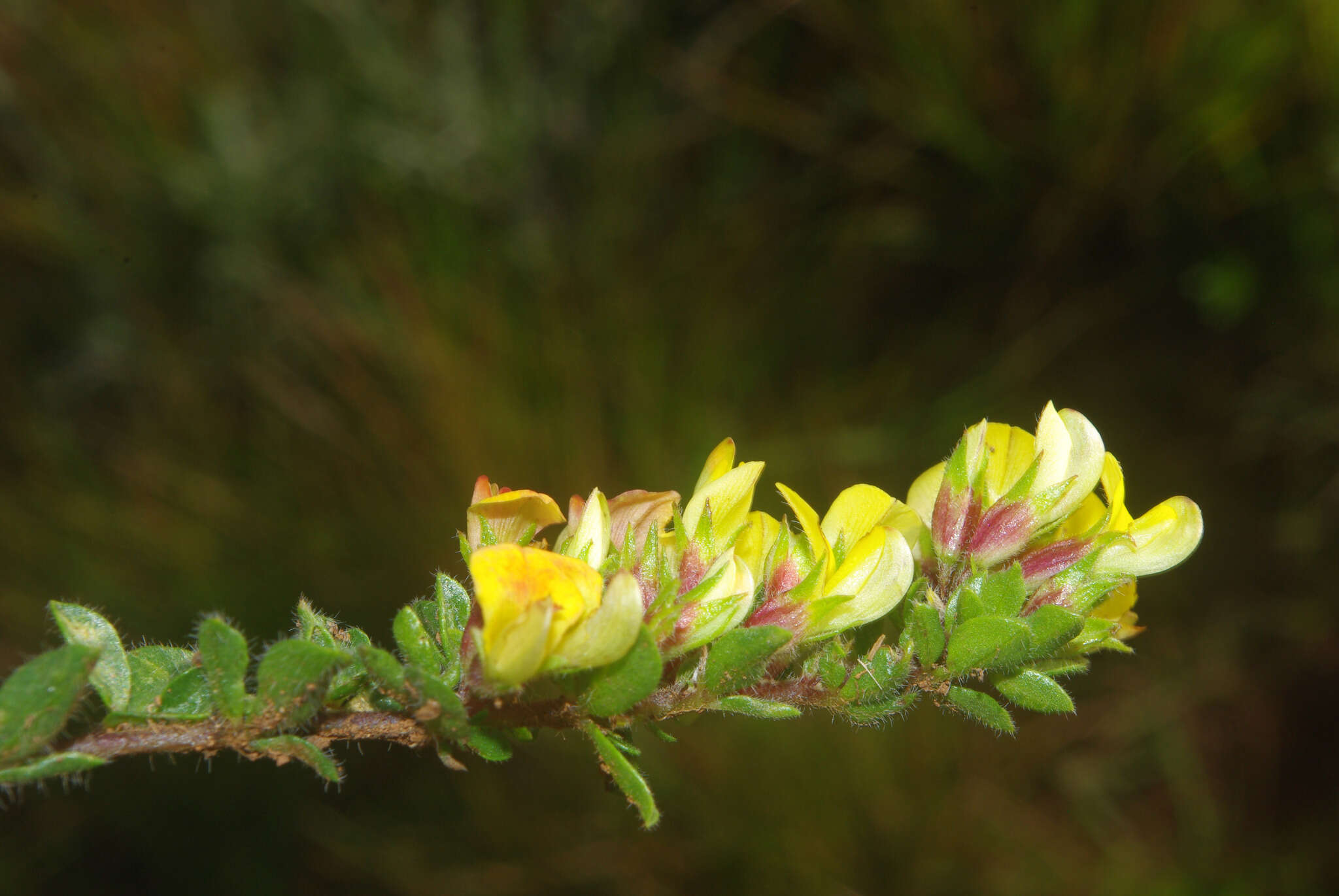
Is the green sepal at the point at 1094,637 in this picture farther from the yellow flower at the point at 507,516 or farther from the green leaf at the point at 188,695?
the green leaf at the point at 188,695

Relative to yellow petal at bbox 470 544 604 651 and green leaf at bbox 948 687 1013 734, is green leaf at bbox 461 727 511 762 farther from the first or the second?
green leaf at bbox 948 687 1013 734

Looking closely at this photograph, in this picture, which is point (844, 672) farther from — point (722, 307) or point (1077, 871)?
point (1077, 871)


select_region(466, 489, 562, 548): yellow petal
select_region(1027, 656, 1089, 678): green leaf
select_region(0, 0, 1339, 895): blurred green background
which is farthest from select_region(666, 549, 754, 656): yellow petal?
select_region(0, 0, 1339, 895): blurred green background

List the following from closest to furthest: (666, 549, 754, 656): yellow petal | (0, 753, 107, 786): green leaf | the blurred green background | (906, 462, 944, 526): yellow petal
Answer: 1. (0, 753, 107, 786): green leaf
2. (666, 549, 754, 656): yellow petal
3. (906, 462, 944, 526): yellow petal
4. the blurred green background

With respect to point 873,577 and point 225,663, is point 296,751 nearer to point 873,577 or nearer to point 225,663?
point 225,663

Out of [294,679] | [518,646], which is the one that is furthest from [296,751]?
[518,646]

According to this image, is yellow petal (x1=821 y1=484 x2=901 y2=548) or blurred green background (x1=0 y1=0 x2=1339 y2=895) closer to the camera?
yellow petal (x1=821 y1=484 x2=901 y2=548)
